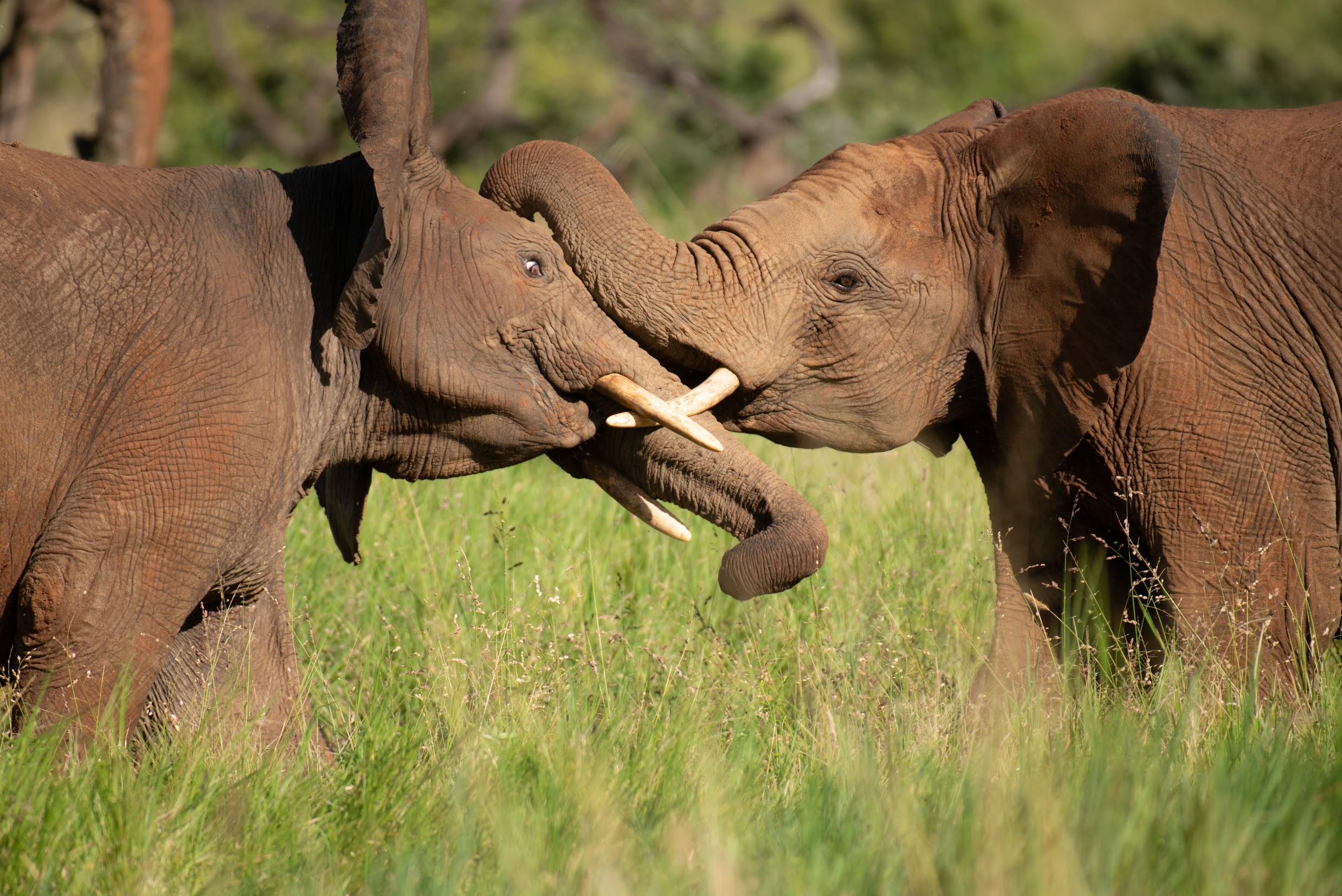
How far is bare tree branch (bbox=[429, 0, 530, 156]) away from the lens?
49.0 feet

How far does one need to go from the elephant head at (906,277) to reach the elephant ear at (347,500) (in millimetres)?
922

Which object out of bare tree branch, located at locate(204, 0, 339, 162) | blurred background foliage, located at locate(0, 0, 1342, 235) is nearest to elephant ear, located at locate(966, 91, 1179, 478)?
blurred background foliage, located at locate(0, 0, 1342, 235)

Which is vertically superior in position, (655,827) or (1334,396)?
(1334,396)

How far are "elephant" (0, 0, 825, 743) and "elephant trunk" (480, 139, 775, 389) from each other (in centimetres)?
13

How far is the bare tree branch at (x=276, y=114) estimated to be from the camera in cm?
1507

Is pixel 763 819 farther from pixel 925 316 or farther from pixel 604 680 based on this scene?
pixel 925 316

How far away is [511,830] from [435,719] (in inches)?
51.9

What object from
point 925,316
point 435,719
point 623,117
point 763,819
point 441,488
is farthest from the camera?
point 623,117

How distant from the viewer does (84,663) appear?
3.59 m

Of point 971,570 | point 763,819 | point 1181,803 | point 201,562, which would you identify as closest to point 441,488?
point 971,570

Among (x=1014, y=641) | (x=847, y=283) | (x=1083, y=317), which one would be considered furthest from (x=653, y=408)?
(x=1014, y=641)

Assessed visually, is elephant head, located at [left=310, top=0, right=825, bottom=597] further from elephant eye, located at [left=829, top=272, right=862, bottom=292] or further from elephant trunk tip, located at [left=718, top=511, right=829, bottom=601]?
Result: elephant eye, located at [left=829, top=272, right=862, bottom=292]

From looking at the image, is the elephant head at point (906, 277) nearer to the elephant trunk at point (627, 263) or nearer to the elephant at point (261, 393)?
the elephant trunk at point (627, 263)

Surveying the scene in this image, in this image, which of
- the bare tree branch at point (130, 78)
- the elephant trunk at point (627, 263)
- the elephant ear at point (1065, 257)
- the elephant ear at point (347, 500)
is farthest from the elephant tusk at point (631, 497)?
the bare tree branch at point (130, 78)
